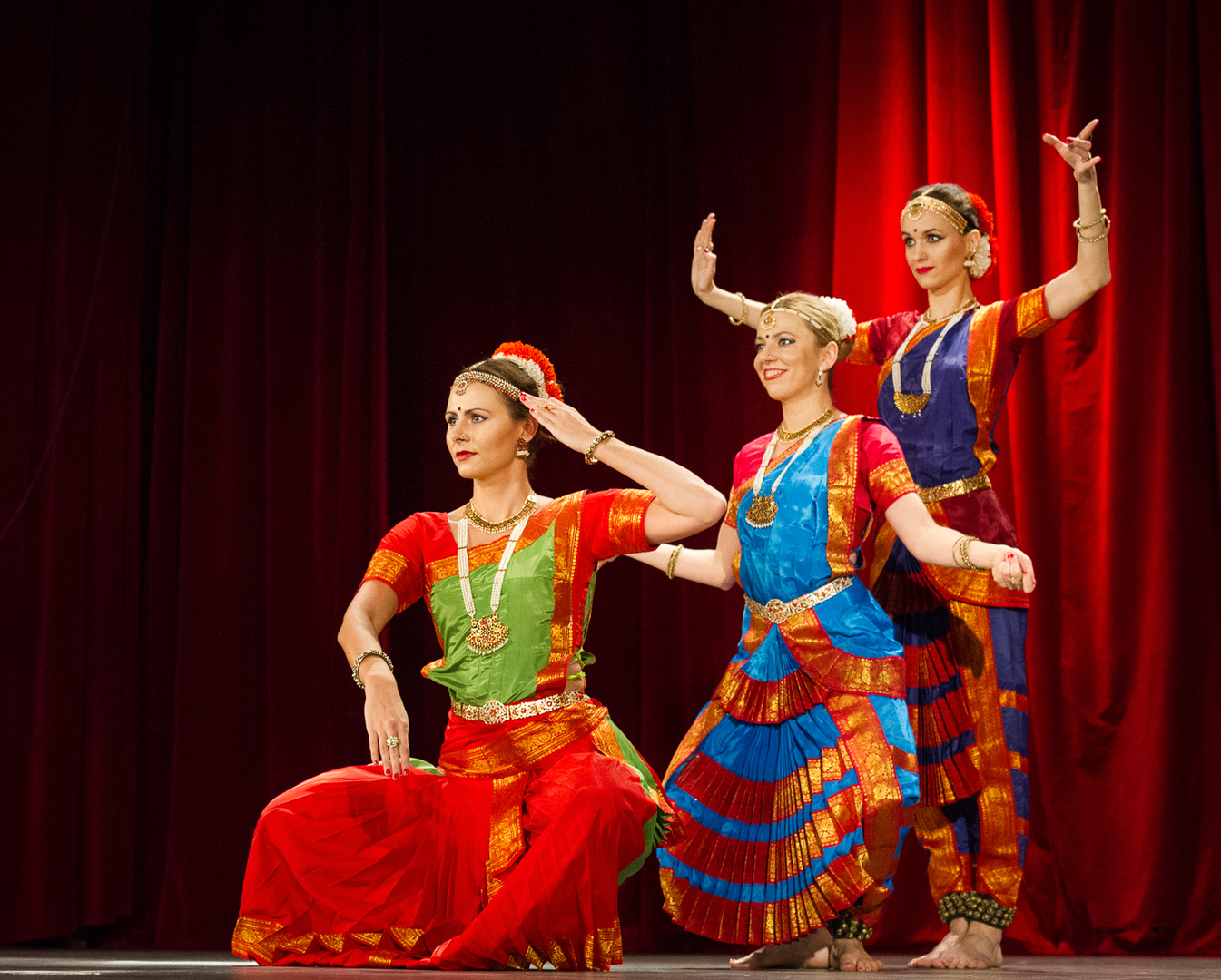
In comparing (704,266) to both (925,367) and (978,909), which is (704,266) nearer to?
(925,367)

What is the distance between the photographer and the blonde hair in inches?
116

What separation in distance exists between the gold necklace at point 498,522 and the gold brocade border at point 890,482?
702mm

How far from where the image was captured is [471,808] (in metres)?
2.58

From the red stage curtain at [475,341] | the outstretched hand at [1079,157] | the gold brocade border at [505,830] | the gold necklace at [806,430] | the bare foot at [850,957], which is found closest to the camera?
the gold brocade border at [505,830]

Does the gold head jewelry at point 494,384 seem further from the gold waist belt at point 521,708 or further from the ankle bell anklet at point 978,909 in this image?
the ankle bell anklet at point 978,909

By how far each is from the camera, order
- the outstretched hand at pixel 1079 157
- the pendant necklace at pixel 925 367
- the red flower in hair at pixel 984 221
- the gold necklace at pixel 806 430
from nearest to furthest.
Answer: the outstretched hand at pixel 1079 157, the gold necklace at pixel 806 430, the pendant necklace at pixel 925 367, the red flower in hair at pixel 984 221

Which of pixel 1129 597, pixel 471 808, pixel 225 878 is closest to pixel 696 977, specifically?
pixel 471 808

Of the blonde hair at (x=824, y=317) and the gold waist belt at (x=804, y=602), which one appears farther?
Answer: the blonde hair at (x=824, y=317)

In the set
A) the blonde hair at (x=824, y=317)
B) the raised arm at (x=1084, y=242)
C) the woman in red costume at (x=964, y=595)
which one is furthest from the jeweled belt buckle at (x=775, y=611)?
the raised arm at (x=1084, y=242)

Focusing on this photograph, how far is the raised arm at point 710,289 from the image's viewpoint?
325cm

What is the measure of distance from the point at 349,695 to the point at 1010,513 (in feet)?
6.47

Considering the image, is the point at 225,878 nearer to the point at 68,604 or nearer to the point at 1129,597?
the point at 68,604

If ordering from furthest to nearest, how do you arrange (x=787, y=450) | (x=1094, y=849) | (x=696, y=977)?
(x=1094, y=849)
(x=787, y=450)
(x=696, y=977)

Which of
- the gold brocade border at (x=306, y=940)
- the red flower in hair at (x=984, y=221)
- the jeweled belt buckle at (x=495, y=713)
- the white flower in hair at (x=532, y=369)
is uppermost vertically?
the red flower in hair at (x=984, y=221)
